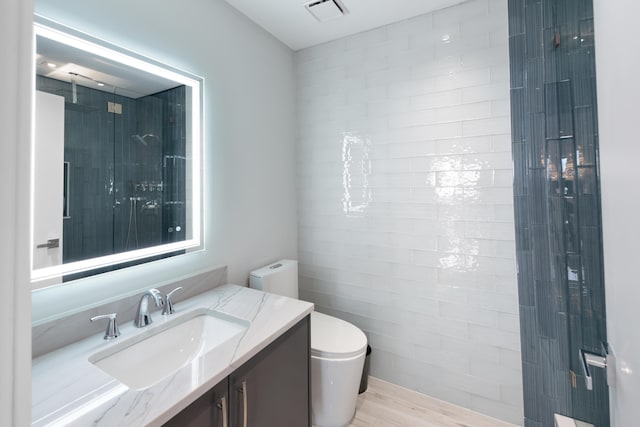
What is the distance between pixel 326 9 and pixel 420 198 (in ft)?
4.29

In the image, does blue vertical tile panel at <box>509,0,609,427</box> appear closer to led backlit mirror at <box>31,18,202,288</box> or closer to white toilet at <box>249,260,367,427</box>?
white toilet at <box>249,260,367,427</box>

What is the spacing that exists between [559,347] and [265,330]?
1.06 metres

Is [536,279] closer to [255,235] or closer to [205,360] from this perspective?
[205,360]

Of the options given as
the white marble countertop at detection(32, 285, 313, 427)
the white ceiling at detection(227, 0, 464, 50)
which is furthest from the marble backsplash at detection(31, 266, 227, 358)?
the white ceiling at detection(227, 0, 464, 50)

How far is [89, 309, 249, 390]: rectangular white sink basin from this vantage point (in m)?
1.02

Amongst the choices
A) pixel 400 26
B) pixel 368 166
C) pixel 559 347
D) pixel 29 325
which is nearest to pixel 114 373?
pixel 29 325

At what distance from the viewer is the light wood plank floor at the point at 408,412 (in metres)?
1.71

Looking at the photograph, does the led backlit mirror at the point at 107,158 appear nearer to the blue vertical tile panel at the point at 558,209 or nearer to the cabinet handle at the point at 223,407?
the cabinet handle at the point at 223,407

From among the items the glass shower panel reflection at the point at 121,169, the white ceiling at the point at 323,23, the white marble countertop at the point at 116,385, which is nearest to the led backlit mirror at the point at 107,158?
the glass shower panel reflection at the point at 121,169

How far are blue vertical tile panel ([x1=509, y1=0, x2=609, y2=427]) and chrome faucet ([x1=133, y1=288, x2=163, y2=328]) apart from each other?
1502 mm

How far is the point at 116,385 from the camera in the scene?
0.84 metres

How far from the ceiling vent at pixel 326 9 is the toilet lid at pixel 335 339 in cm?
194

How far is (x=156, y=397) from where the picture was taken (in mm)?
782

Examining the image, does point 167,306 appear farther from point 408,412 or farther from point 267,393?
point 408,412
